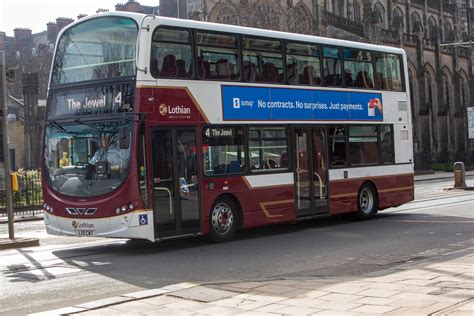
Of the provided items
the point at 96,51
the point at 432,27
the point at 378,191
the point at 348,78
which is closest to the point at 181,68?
the point at 96,51

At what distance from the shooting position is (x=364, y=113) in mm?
17172

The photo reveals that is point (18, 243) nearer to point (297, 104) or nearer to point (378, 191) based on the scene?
point (297, 104)

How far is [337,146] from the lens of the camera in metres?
16.3

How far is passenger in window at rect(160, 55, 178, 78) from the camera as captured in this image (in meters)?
12.4

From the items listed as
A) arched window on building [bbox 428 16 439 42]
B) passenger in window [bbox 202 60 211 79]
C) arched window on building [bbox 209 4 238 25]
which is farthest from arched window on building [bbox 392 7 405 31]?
passenger in window [bbox 202 60 211 79]

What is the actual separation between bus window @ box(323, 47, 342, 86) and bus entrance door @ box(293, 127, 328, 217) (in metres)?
1.31

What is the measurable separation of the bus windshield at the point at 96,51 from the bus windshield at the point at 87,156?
0.98 m

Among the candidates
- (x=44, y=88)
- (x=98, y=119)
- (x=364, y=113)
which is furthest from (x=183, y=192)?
(x=44, y=88)

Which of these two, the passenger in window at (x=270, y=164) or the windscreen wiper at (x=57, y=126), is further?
the passenger in window at (x=270, y=164)

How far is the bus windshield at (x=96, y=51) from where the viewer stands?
12.1m

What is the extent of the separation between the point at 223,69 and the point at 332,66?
386 centimetres

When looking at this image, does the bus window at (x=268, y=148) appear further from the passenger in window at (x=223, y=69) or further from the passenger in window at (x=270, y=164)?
the passenger in window at (x=223, y=69)

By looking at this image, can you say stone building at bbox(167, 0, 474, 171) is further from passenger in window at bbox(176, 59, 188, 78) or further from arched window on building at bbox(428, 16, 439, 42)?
passenger in window at bbox(176, 59, 188, 78)

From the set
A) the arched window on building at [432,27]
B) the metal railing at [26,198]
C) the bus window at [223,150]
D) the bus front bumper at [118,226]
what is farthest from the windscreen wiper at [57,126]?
the arched window on building at [432,27]
